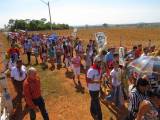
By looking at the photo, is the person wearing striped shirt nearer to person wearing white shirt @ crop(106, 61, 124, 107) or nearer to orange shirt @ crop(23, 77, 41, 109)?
orange shirt @ crop(23, 77, 41, 109)

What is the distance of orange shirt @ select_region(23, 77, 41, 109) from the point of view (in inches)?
367

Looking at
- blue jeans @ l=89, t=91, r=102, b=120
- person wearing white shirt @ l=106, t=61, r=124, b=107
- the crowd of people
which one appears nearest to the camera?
the crowd of people

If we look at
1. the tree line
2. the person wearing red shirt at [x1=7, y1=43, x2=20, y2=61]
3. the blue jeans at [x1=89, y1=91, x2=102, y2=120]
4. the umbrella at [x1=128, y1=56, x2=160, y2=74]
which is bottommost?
the tree line

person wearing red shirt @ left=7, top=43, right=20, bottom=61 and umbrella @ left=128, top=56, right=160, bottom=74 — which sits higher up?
umbrella @ left=128, top=56, right=160, bottom=74

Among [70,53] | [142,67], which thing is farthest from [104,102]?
[70,53]

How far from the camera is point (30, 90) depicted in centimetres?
940

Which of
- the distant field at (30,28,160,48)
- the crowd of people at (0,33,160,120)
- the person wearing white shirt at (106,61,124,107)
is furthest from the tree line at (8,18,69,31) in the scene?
the person wearing white shirt at (106,61,124,107)

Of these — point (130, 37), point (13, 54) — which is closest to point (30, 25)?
point (130, 37)

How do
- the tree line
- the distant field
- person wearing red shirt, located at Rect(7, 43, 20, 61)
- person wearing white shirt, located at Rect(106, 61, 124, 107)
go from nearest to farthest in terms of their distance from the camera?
person wearing white shirt, located at Rect(106, 61, 124, 107) < person wearing red shirt, located at Rect(7, 43, 20, 61) < the distant field < the tree line

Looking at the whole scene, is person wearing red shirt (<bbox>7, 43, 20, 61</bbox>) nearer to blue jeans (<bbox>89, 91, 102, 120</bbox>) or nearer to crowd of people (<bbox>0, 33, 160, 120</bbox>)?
crowd of people (<bbox>0, 33, 160, 120</bbox>)

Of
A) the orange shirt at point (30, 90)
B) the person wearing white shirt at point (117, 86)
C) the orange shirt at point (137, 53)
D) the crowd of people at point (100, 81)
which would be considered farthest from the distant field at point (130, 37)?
the orange shirt at point (30, 90)

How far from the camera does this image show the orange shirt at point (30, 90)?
9312 millimetres

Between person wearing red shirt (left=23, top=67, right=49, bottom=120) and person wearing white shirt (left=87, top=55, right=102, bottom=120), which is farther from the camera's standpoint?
person wearing white shirt (left=87, top=55, right=102, bottom=120)

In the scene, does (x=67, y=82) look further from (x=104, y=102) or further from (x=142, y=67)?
(x=142, y=67)
